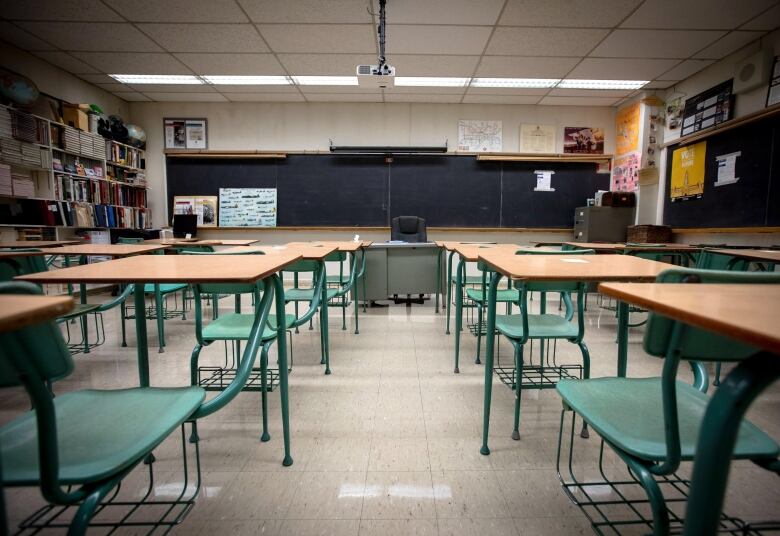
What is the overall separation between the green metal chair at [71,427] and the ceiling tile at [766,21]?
5293mm

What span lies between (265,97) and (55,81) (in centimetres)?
249

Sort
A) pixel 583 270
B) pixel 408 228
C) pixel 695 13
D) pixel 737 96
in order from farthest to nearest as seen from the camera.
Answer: pixel 408 228, pixel 737 96, pixel 695 13, pixel 583 270

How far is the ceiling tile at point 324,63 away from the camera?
414cm

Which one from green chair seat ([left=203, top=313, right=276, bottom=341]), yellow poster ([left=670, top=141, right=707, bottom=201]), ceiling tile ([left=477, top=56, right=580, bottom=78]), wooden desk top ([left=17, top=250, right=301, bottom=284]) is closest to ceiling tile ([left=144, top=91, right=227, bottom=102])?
ceiling tile ([left=477, top=56, right=580, bottom=78])

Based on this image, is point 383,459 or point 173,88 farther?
point 173,88

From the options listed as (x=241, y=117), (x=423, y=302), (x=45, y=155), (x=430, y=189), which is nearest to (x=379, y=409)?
(x=423, y=302)

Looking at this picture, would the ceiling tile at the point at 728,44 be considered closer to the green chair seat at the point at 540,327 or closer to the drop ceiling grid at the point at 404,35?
the drop ceiling grid at the point at 404,35

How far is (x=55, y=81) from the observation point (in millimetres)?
4441

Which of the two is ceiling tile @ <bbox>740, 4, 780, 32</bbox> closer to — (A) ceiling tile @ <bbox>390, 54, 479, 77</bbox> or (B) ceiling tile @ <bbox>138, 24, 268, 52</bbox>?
(A) ceiling tile @ <bbox>390, 54, 479, 77</bbox>

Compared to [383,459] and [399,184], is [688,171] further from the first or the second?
[383,459]

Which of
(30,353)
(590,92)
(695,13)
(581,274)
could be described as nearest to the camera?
(30,353)

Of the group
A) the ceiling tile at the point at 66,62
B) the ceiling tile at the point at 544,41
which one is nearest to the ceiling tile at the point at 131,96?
the ceiling tile at the point at 66,62

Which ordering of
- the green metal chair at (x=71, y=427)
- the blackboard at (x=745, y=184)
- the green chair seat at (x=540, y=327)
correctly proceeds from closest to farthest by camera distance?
1. the green metal chair at (x=71, y=427)
2. the green chair seat at (x=540, y=327)
3. the blackboard at (x=745, y=184)

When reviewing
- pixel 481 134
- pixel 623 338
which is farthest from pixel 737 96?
pixel 623 338
